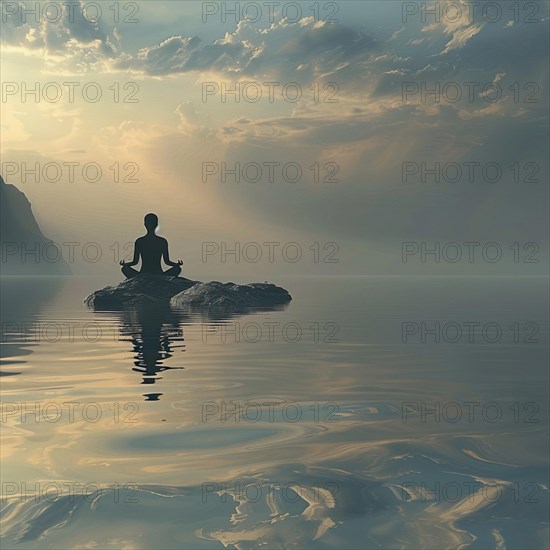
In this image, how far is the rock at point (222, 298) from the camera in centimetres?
3447

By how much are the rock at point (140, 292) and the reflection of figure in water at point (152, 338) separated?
2.31 metres

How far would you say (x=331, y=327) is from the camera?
2706cm

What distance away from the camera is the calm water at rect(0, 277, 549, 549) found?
637cm

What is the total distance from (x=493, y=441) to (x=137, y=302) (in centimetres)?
2760

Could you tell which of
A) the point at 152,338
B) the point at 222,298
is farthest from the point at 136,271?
the point at 152,338

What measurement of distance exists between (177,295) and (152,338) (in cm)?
1369

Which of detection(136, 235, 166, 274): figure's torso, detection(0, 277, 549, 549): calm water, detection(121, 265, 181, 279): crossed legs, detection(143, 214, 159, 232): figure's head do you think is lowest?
detection(0, 277, 549, 549): calm water

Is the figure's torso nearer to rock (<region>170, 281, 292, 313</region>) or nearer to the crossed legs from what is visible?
the crossed legs

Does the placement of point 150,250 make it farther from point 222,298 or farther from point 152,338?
point 152,338

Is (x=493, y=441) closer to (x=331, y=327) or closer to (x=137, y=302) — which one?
(x=331, y=327)

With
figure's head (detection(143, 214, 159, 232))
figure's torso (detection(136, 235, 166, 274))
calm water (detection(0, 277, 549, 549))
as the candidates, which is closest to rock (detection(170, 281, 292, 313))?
figure's torso (detection(136, 235, 166, 274))

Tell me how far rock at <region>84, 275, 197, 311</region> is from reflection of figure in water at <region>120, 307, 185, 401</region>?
7.59ft

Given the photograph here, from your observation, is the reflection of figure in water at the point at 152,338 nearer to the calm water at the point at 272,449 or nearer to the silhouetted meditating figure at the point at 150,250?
the calm water at the point at 272,449

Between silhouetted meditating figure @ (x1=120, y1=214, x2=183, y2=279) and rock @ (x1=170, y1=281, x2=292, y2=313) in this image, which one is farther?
silhouetted meditating figure @ (x1=120, y1=214, x2=183, y2=279)
